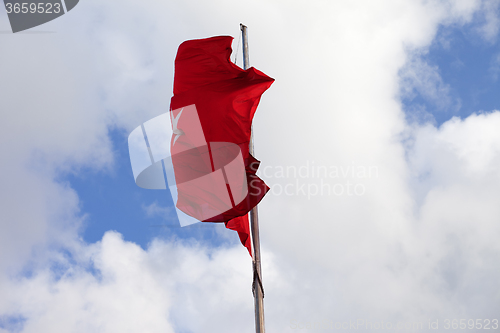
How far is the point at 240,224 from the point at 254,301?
2.76 m

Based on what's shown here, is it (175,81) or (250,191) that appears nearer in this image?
(250,191)

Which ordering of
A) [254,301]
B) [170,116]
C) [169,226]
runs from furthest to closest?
[170,116] < [169,226] < [254,301]

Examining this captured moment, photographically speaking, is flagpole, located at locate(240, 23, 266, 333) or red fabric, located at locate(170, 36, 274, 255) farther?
red fabric, located at locate(170, 36, 274, 255)

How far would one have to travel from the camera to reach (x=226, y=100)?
13797mm

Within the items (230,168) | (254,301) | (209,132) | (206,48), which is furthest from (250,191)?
(206,48)

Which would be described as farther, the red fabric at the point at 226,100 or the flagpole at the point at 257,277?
the red fabric at the point at 226,100

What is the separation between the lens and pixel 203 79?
572 inches

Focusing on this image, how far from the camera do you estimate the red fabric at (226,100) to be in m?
13.6

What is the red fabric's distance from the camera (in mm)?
13602

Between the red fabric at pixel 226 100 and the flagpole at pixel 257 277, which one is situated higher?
the red fabric at pixel 226 100

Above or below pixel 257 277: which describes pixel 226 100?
above

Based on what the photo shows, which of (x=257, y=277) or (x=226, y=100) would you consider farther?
(x=226, y=100)

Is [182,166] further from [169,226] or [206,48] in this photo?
[206,48]

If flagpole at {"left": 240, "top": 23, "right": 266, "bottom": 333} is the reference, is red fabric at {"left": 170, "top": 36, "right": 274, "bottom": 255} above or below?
above
